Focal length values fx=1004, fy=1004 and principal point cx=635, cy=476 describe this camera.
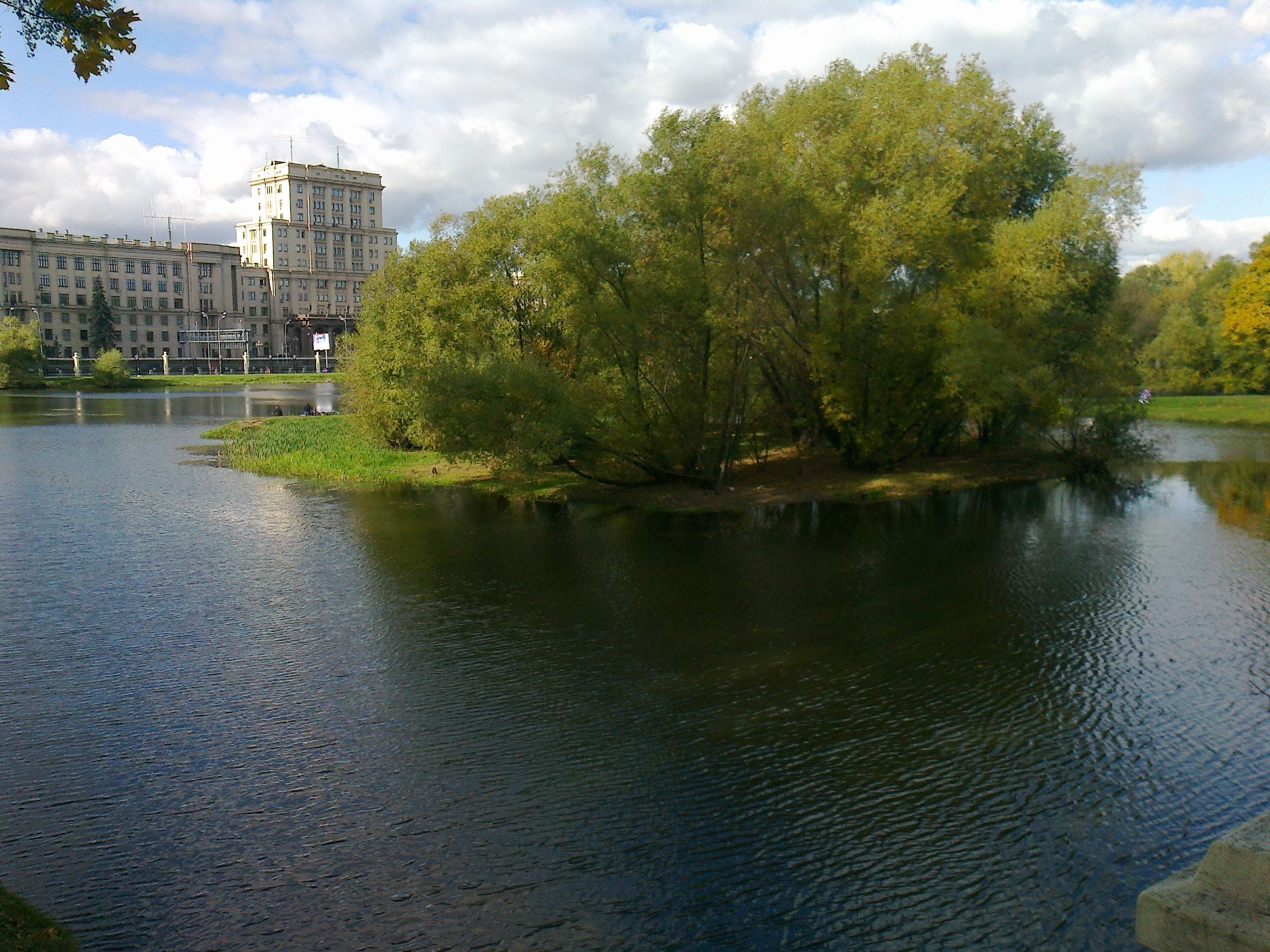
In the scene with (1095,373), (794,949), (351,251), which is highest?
(351,251)

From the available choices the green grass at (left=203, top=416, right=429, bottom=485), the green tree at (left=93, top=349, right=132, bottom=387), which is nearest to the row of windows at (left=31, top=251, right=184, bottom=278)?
the green tree at (left=93, top=349, right=132, bottom=387)

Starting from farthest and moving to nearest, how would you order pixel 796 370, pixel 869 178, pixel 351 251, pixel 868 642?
pixel 351 251
pixel 796 370
pixel 869 178
pixel 868 642

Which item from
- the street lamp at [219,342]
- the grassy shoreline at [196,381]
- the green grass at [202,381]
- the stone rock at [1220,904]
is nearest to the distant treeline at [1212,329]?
the stone rock at [1220,904]

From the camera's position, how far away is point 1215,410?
59.2 m

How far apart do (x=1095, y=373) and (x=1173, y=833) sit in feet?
86.8

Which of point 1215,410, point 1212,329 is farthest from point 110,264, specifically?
point 1215,410

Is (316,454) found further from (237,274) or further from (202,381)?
(237,274)

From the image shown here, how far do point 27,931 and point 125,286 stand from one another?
15798cm

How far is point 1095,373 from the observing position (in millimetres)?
33281

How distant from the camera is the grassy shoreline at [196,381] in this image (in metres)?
109

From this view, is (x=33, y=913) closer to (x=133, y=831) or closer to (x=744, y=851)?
(x=133, y=831)

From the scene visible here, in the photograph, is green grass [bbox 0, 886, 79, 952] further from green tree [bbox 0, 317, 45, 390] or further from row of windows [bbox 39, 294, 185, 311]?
row of windows [bbox 39, 294, 185, 311]

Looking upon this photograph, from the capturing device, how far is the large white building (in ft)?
456

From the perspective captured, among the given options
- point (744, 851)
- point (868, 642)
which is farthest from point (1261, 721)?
point (744, 851)
